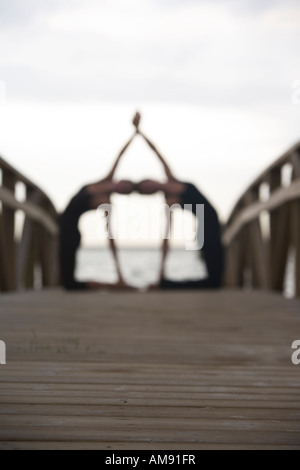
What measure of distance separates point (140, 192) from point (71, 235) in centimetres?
91

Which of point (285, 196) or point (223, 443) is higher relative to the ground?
point (285, 196)

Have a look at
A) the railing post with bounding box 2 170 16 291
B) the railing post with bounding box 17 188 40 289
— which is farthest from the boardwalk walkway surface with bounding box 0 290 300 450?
the railing post with bounding box 17 188 40 289

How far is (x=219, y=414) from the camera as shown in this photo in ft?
5.82

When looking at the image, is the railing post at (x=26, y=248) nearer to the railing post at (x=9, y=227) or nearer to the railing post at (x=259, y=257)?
the railing post at (x=9, y=227)

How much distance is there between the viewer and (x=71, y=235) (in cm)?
651

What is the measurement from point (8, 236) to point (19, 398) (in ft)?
13.1

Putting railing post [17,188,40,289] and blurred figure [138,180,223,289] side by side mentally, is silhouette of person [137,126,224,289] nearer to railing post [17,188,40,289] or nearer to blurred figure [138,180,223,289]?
blurred figure [138,180,223,289]

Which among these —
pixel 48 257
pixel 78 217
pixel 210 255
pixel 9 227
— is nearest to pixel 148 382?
pixel 9 227

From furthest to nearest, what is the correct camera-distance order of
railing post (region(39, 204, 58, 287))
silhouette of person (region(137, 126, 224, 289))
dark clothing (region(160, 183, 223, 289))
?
railing post (region(39, 204, 58, 287)) → dark clothing (region(160, 183, 223, 289)) → silhouette of person (region(137, 126, 224, 289))

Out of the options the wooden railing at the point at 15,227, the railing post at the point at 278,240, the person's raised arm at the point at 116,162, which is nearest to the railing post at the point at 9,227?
the wooden railing at the point at 15,227

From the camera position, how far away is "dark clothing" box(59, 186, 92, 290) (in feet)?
21.1

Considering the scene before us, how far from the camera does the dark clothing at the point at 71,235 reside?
6430 millimetres

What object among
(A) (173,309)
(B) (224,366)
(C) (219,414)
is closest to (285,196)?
(A) (173,309)
